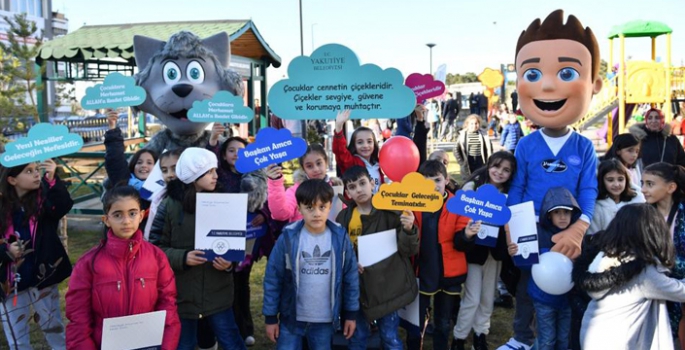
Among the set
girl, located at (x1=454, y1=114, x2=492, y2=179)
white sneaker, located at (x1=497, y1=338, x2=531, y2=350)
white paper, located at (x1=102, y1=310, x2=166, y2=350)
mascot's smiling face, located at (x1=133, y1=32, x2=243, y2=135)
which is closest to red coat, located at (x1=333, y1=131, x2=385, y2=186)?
mascot's smiling face, located at (x1=133, y1=32, x2=243, y2=135)

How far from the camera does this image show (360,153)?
4.32 meters

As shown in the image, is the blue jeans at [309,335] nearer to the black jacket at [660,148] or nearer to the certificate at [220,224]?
the certificate at [220,224]

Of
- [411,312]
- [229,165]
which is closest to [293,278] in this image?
[411,312]

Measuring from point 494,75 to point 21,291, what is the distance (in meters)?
10.5

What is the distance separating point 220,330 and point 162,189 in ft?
3.05

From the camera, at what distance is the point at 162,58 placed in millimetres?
4855

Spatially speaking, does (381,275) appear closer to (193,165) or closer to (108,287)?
(193,165)

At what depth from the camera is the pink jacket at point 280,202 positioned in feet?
11.9

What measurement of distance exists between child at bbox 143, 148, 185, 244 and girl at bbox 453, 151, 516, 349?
6.20 ft

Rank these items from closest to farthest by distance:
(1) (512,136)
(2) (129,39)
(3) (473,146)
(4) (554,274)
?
(4) (554,274)
(3) (473,146)
(2) (129,39)
(1) (512,136)

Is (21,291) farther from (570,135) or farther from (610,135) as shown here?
(610,135)

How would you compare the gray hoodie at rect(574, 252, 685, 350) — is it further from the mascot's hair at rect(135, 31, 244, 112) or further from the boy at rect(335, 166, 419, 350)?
the mascot's hair at rect(135, 31, 244, 112)

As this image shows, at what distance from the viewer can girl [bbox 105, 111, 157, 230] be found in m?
4.11

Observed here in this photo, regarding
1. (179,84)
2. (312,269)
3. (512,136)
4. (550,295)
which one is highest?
(179,84)
